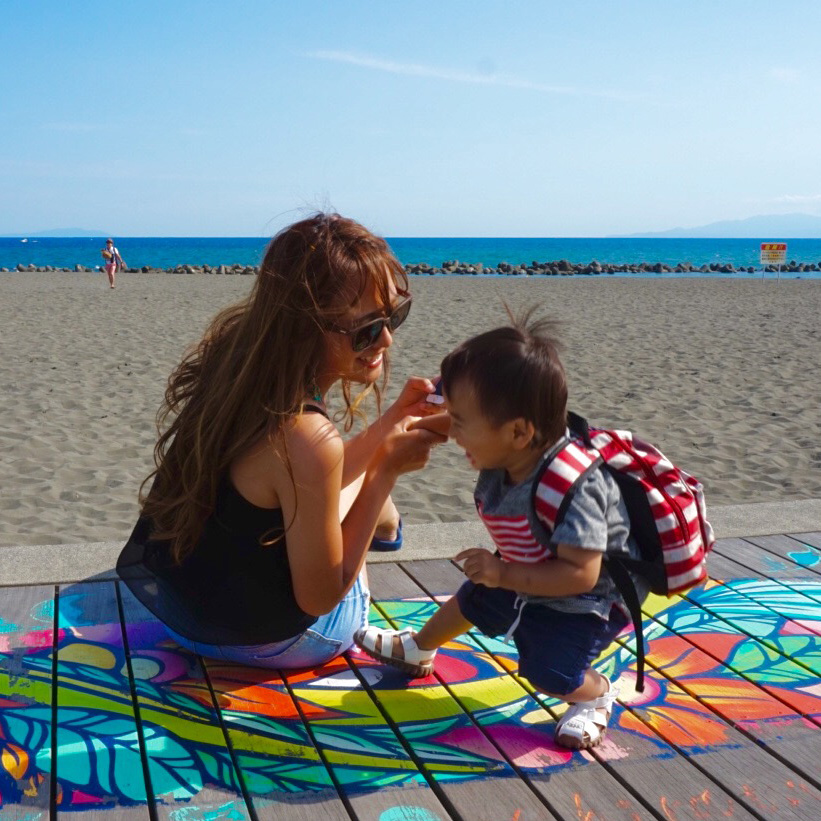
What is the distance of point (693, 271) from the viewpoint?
4109 cm

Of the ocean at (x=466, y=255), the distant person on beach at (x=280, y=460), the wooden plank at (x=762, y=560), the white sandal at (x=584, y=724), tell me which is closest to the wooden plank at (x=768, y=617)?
the wooden plank at (x=762, y=560)

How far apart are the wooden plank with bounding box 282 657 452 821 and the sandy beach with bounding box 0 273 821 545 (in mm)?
1433

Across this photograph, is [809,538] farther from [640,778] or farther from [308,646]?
[308,646]

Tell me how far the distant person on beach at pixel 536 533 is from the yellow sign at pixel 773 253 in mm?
28027

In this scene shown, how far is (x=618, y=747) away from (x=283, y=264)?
1.47m

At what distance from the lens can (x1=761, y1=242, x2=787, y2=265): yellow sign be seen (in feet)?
92.6

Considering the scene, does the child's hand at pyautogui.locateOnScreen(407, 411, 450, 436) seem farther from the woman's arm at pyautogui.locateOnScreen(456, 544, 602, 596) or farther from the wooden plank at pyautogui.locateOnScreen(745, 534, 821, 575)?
the wooden plank at pyautogui.locateOnScreen(745, 534, 821, 575)

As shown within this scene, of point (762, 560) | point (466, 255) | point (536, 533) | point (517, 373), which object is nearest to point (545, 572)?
point (536, 533)

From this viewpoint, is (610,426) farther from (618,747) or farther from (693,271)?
(693,271)

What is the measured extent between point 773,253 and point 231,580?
98.2ft

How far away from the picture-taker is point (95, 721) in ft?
7.74

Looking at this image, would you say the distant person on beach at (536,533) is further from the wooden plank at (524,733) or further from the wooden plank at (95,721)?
the wooden plank at (95,721)

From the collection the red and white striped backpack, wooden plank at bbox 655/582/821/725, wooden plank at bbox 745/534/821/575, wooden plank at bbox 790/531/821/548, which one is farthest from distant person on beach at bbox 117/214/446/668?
wooden plank at bbox 790/531/821/548

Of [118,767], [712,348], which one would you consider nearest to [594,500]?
[118,767]
